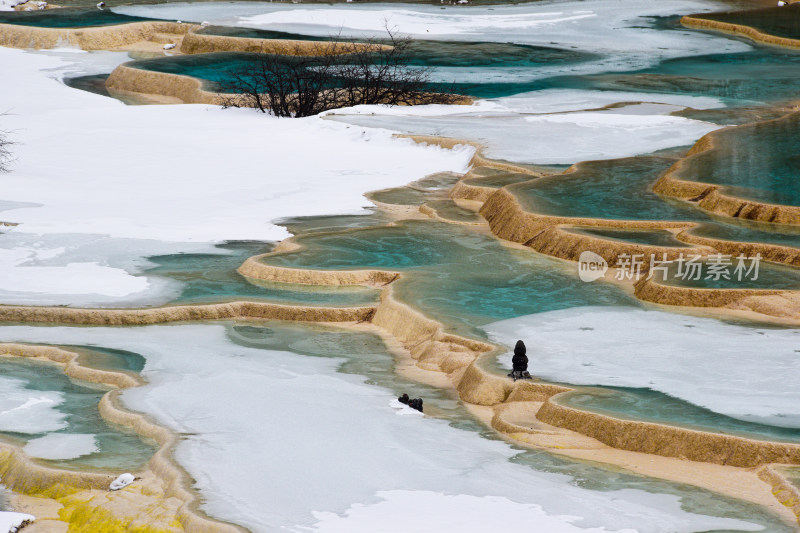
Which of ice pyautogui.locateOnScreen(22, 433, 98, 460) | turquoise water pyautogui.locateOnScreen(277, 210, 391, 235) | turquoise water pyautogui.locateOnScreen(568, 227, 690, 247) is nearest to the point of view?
ice pyautogui.locateOnScreen(22, 433, 98, 460)

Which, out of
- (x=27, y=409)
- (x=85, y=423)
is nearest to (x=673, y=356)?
(x=85, y=423)

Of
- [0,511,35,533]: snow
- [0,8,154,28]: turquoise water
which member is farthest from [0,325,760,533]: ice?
[0,8,154,28]: turquoise water

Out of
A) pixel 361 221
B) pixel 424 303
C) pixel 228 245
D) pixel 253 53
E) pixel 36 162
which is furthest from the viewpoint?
pixel 253 53

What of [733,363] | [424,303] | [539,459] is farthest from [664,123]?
[539,459]

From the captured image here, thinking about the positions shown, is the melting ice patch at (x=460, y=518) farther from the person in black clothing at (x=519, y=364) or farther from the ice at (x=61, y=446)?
the ice at (x=61, y=446)

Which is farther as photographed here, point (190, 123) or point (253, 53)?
point (253, 53)

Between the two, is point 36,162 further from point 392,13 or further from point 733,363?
point 392,13

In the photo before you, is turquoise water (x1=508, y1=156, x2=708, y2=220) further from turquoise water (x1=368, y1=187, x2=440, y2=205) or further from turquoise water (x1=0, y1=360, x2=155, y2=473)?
turquoise water (x1=0, y1=360, x2=155, y2=473)
